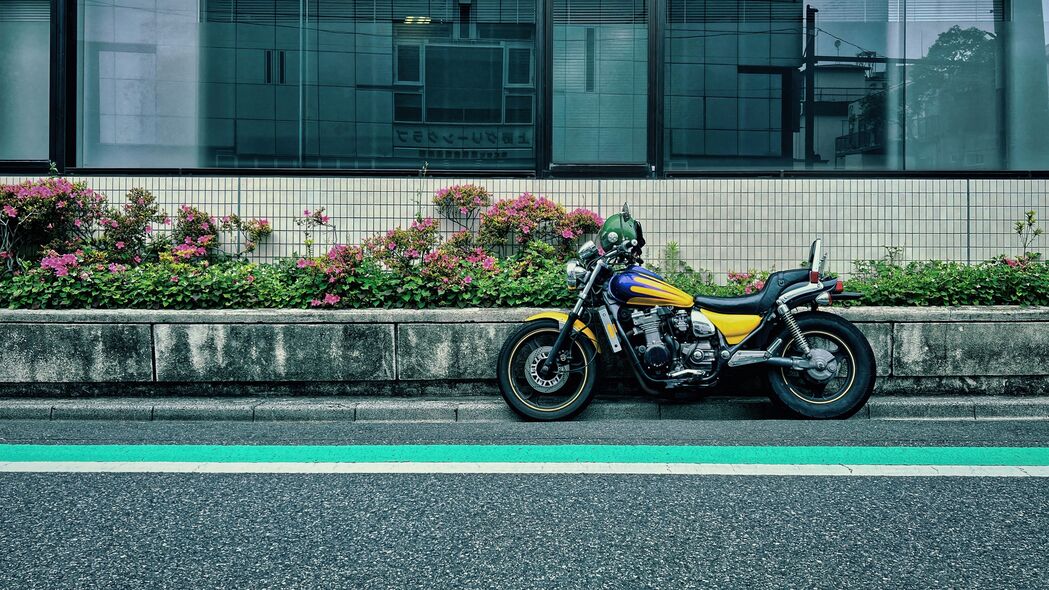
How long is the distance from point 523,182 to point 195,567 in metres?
5.94

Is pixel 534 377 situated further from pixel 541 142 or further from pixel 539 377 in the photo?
pixel 541 142

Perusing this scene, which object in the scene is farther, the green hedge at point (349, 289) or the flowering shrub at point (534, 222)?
the flowering shrub at point (534, 222)

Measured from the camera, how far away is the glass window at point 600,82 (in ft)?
28.7

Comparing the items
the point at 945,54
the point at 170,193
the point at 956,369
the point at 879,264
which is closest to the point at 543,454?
the point at 956,369

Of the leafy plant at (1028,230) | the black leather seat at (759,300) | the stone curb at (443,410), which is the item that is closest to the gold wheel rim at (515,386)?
the stone curb at (443,410)

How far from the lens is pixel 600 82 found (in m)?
8.77

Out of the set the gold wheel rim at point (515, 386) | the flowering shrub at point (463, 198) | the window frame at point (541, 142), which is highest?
the window frame at point (541, 142)

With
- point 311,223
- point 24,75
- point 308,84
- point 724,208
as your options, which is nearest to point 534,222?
point 724,208

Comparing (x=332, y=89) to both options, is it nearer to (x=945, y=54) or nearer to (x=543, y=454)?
(x=543, y=454)

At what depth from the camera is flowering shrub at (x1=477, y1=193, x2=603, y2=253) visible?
8.20 meters

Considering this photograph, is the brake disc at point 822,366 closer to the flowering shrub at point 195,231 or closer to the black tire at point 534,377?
the black tire at point 534,377

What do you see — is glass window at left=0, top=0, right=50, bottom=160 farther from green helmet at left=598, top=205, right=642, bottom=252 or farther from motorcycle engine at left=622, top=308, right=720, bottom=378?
motorcycle engine at left=622, top=308, right=720, bottom=378

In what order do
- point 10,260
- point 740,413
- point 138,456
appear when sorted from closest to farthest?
point 138,456
point 740,413
point 10,260

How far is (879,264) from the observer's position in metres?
8.19
